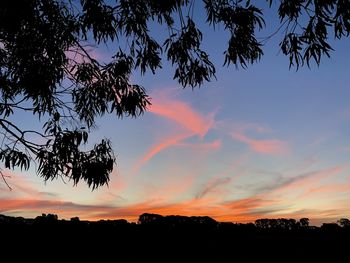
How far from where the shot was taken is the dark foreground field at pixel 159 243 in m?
6.48

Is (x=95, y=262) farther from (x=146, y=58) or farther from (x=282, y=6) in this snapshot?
(x=282, y=6)

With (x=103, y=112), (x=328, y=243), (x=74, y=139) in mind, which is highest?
(x=103, y=112)

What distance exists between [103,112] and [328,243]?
5.20m

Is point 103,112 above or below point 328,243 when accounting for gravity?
above

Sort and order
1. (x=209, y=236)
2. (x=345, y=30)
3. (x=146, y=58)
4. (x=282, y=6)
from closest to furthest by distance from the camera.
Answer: (x=345, y=30) < (x=282, y=6) < (x=146, y=58) < (x=209, y=236)

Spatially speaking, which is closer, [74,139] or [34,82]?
[34,82]

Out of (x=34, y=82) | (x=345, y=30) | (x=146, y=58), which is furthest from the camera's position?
(x=146, y=58)

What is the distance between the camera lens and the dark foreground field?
648 cm

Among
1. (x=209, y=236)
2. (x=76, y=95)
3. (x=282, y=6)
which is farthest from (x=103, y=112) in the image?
(x=282, y=6)

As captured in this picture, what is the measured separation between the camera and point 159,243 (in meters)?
7.53

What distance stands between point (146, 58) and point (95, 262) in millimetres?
3676

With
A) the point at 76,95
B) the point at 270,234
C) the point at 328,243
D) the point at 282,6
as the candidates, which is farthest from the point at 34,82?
the point at 328,243

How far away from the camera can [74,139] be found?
7.75 m

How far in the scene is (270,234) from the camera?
880 centimetres
